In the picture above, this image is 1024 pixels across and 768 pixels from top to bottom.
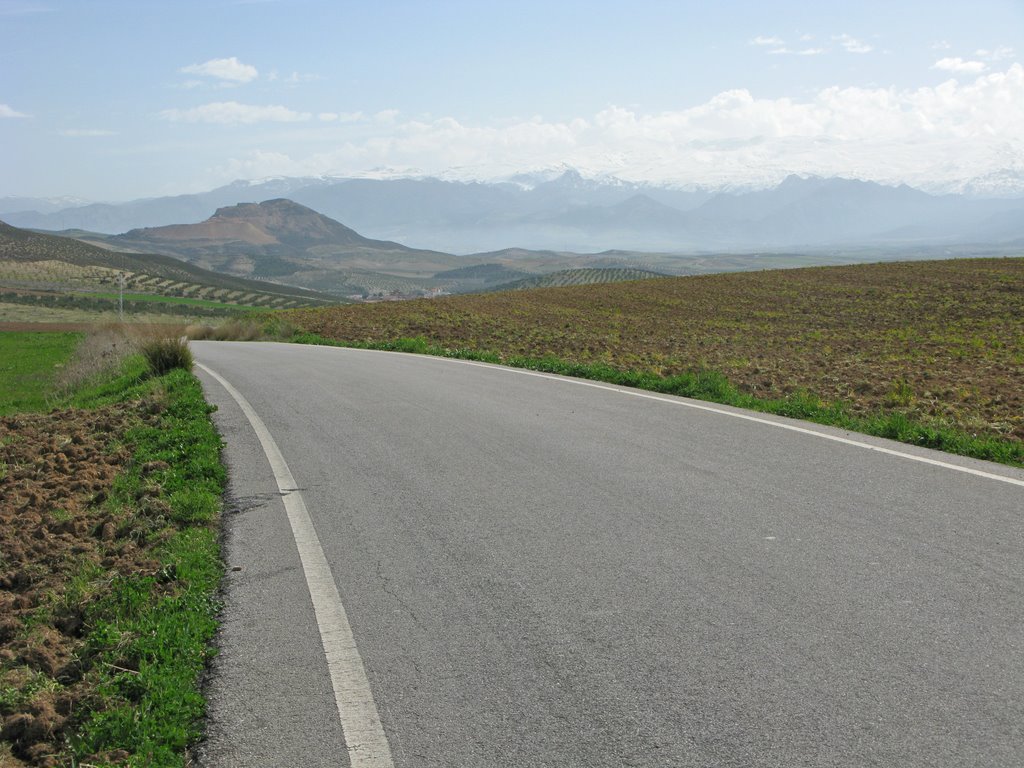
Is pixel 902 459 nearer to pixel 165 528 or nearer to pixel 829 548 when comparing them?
pixel 829 548

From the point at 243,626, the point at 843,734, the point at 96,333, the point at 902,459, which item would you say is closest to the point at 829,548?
the point at 843,734

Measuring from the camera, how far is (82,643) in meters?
4.34

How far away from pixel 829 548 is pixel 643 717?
2265 millimetres

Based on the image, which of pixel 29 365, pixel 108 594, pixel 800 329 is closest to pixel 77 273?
pixel 29 365

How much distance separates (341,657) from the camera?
388 centimetres

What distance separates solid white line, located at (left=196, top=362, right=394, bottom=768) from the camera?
3172 millimetres

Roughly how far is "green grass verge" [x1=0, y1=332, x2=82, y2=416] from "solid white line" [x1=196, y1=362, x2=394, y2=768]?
15701 mm

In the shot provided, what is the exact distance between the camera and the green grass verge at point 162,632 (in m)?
3.34

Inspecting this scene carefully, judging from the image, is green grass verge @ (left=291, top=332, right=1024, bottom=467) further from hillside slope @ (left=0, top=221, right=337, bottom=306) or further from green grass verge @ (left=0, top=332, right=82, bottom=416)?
hillside slope @ (left=0, top=221, right=337, bottom=306)

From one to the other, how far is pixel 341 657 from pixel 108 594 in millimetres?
1793

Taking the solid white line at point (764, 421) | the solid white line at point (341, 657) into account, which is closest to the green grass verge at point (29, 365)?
the solid white line at point (764, 421)

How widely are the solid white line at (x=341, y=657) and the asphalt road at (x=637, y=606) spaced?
1.8 inches

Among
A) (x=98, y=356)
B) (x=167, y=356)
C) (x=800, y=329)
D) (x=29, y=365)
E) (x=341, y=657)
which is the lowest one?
(x=29, y=365)

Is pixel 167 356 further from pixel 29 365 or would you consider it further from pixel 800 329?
pixel 29 365
